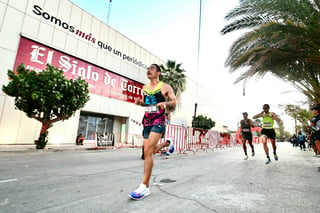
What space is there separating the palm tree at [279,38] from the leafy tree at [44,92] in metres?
8.23

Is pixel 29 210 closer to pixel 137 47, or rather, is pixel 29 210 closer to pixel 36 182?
pixel 36 182

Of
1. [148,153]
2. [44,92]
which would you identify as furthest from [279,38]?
[44,92]

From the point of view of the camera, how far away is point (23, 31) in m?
11.6

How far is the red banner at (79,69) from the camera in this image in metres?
11.8

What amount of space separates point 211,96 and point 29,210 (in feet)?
131

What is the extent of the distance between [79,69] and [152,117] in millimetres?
14410

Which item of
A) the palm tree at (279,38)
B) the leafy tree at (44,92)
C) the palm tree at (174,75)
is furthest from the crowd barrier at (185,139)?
the palm tree at (174,75)

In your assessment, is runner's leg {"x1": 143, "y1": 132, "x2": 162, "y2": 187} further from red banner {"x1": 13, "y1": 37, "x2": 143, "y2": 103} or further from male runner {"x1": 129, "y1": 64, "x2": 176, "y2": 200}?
red banner {"x1": 13, "y1": 37, "x2": 143, "y2": 103}

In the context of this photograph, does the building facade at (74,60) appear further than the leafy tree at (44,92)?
Yes

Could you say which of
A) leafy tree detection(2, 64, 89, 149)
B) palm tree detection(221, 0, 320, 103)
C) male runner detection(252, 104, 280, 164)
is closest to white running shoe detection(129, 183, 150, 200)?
male runner detection(252, 104, 280, 164)

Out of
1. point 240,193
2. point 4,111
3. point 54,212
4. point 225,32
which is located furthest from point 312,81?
point 4,111

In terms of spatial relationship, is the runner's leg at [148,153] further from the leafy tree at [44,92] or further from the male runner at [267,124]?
the leafy tree at [44,92]

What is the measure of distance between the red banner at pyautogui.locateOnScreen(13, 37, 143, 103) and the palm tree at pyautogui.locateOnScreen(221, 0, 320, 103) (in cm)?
954

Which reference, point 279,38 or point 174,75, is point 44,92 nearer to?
point 279,38
